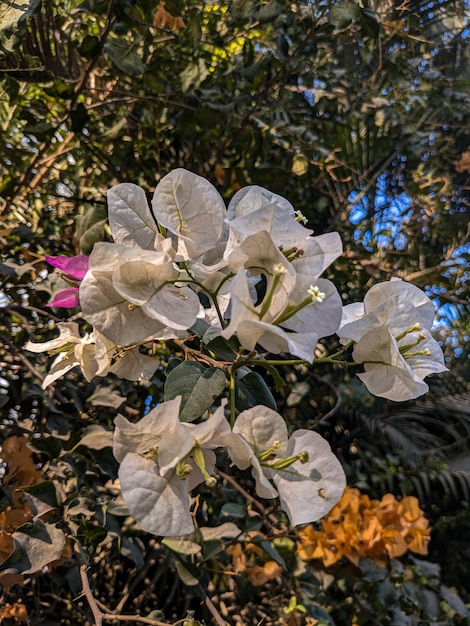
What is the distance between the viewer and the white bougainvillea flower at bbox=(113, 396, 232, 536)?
0.28 metres

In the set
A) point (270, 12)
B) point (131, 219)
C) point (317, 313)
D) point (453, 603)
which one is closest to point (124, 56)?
point (270, 12)

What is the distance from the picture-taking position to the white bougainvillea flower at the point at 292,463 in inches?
12.3

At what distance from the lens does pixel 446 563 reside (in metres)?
1.89

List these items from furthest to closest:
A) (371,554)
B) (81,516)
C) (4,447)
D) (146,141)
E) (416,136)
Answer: (416,136) < (146,141) < (371,554) < (4,447) < (81,516)

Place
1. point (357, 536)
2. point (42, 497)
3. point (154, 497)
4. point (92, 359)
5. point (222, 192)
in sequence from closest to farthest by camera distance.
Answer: point (154, 497) < point (92, 359) < point (42, 497) < point (357, 536) < point (222, 192)

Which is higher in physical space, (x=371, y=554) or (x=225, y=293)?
(x=225, y=293)

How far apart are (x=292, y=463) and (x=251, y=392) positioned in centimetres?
7

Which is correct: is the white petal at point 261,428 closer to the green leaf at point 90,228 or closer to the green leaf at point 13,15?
the green leaf at point 90,228

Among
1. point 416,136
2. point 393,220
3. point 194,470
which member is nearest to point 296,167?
point 416,136

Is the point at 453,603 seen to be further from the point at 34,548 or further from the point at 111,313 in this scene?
the point at 111,313

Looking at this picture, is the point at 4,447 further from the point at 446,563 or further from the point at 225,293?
the point at 446,563

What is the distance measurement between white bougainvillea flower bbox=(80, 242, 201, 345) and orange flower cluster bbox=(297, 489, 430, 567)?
73cm

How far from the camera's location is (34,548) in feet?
1.53

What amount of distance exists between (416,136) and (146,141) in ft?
2.46
